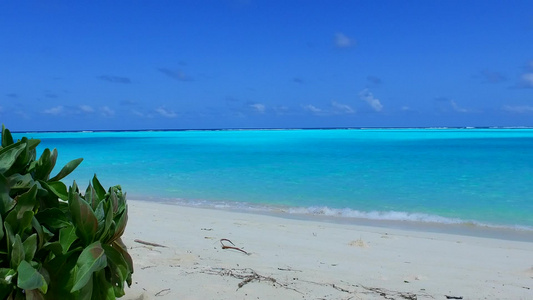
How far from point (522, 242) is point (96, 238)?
734cm

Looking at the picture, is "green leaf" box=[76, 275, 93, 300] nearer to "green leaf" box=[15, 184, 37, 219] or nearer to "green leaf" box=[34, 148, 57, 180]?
"green leaf" box=[15, 184, 37, 219]

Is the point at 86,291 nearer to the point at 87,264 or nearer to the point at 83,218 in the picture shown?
the point at 87,264

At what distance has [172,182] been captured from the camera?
1579 centimetres

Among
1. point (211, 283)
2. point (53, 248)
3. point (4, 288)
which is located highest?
point (53, 248)

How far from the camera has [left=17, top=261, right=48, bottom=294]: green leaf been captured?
47.9 inches

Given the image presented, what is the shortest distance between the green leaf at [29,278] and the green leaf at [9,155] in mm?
323

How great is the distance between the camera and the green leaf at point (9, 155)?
138cm

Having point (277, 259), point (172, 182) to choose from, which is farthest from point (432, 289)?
point (172, 182)

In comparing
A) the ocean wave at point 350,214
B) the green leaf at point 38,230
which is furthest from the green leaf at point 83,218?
the ocean wave at point 350,214

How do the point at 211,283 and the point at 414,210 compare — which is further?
the point at 414,210

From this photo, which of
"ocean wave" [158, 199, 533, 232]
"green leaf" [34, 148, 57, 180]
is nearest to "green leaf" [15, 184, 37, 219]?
"green leaf" [34, 148, 57, 180]

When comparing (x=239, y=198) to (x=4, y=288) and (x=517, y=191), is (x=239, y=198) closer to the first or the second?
(x=517, y=191)

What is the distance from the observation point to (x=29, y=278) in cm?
123

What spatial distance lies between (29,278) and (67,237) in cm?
19
